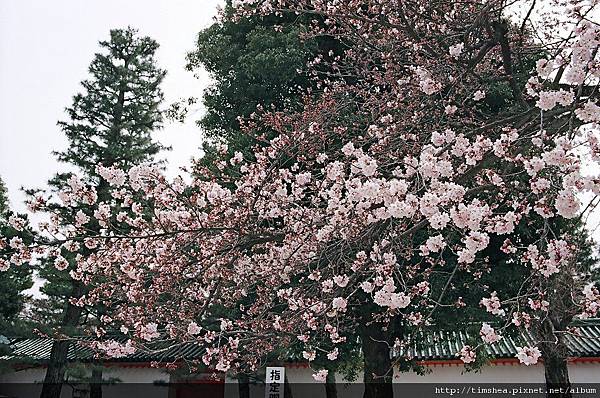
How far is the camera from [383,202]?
3062 mm

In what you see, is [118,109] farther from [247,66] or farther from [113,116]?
[247,66]

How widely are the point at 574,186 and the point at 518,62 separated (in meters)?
2.83

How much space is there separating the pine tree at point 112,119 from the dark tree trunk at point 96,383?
2.45 ft

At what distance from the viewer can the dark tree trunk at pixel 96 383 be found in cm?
959

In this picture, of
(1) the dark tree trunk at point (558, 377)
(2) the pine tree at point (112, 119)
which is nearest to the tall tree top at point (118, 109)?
(2) the pine tree at point (112, 119)

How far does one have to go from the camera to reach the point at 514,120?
3.42 meters

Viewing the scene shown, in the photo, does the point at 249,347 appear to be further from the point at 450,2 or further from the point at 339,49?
the point at 339,49

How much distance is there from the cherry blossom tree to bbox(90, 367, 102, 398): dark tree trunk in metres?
5.97

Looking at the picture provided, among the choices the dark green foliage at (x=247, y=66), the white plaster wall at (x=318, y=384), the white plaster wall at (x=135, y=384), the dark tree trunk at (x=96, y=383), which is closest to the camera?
the dark green foliage at (x=247, y=66)

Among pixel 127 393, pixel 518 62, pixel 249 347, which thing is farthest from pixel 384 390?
pixel 127 393

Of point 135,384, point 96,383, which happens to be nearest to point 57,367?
point 96,383

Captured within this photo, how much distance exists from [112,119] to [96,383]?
4667 millimetres

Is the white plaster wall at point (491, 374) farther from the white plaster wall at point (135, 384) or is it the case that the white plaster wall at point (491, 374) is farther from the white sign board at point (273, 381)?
the white plaster wall at point (135, 384)

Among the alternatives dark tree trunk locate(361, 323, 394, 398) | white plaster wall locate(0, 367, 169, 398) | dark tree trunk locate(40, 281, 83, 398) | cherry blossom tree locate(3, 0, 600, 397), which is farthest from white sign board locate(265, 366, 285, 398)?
white plaster wall locate(0, 367, 169, 398)
